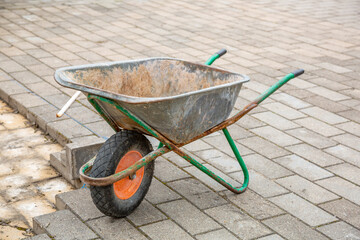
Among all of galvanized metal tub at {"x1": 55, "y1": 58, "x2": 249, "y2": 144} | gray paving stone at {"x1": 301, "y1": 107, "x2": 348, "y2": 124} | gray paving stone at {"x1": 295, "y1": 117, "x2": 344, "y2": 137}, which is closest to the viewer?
galvanized metal tub at {"x1": 55, "y1": 58, "x2": 249, "y2": 144}

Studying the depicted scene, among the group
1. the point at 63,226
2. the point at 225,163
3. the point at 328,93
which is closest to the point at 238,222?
the point at 225,163

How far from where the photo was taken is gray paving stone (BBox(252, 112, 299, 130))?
18.1ft

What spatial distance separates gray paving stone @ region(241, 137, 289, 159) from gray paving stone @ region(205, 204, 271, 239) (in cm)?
109

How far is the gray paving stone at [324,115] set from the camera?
5.71 meters

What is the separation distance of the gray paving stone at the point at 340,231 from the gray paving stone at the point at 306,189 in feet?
1.12

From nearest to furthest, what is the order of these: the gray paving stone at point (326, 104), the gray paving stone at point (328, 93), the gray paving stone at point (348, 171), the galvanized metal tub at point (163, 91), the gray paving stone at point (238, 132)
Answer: the galvanized metal tub at point (163, 91) < the gray paving stone at point (348, 171) < the gray paving stone at point (238, 132) < the gray paving stone at point (326, 104) < the gray paving stone at point (328, 93)

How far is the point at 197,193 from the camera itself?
4.10 meters

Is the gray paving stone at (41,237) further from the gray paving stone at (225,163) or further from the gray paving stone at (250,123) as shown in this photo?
the gray paving stone at (250,123)

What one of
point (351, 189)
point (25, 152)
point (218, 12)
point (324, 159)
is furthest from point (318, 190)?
point (218, 12)

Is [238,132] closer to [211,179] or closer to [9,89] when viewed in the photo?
[211,179]

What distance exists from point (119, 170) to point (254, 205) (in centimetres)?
109

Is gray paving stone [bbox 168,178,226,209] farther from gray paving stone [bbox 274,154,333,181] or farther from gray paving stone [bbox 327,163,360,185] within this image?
gray paving stone [bbox 327,163,360,185]

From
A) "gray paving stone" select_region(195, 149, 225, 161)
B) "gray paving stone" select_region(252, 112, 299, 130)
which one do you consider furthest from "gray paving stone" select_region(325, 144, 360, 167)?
"gray paving stone" select_region(195, 149, 225, 161)

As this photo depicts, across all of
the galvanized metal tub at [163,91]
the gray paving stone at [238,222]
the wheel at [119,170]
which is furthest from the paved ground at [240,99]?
the galvanized metal tub at [163,91]
